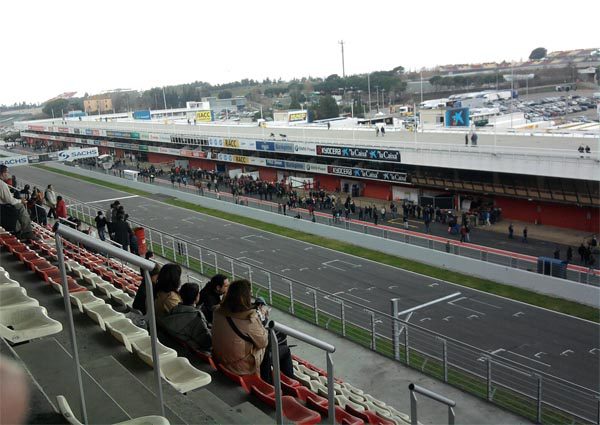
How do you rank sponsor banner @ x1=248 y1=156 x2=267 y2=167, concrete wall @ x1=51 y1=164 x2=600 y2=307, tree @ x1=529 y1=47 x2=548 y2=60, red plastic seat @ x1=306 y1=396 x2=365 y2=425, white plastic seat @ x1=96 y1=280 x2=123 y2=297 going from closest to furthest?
red plastic seat @ x1=306 y1=396 x2=365 y2=425 < white plastic seat @ x1=96 y1=280 x2=123 y2=297 < concrete wall @ x1=51 y1=164 x2=600 y2=307 < sponsor banner @ x1=248 y1=156 x2=267 y2=167 < tree @ x1=529 y1=47 x2=548 y2=60

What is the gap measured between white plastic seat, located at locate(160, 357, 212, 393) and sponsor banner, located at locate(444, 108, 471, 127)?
37.3 meters

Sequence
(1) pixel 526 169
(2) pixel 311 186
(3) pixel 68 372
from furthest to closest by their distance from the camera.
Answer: (2) pixel 311 186
(1) pixel 526 169
(3) pixel 68 372

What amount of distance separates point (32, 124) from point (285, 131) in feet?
189

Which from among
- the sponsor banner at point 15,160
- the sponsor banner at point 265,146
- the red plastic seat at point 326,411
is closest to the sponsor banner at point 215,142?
the sponsor banner at point 265,146

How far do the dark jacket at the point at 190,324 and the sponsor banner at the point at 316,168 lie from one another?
35457 millimetres

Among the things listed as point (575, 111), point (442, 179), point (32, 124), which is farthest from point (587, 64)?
point (32, 124)

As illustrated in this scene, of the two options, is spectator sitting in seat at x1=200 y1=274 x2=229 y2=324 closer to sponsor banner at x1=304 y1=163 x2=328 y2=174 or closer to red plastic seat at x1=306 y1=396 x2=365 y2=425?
red plastic seat at x1=306 y1=396 x2=365 y2=425

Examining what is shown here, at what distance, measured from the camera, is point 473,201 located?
31922mm

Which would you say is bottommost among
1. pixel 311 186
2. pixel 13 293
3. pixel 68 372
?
pixel 311 186

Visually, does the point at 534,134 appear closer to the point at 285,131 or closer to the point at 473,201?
the point at 473,201

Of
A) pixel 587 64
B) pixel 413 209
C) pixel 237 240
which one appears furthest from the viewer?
pixel 587 64

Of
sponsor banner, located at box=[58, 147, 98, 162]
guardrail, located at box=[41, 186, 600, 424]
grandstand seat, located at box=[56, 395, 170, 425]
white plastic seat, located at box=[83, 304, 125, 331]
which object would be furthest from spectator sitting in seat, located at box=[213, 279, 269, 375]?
sponsor banner, located at box=[58, 147, 98, 162]

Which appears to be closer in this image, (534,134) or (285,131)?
(534,134)

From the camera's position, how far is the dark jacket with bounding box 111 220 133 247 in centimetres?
1256
